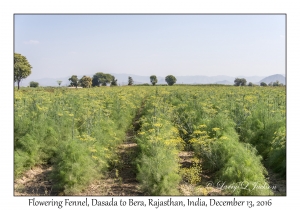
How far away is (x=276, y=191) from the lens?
7.99 meters

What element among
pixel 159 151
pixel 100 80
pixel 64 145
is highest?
pixel 100 80

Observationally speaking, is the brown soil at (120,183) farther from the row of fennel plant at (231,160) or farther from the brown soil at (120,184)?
the row of fennel plant at (231,160)

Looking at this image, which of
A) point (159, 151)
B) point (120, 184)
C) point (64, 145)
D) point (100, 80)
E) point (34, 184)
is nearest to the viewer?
point (159, 151)

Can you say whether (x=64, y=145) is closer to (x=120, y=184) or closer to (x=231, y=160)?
(x=120, y=184)

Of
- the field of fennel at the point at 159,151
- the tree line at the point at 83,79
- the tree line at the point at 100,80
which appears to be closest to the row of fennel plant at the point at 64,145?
the field of fennel at the point at 159,151

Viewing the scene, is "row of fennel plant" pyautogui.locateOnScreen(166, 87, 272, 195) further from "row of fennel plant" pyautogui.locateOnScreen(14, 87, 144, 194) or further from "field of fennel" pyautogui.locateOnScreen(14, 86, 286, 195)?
"row of fennel plant" pyautogui.locateOnScreen(14, 87, 144, 194)

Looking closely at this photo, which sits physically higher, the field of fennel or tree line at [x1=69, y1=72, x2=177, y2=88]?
tree line at [x1=69, y1=72, x2=177, y2=88]

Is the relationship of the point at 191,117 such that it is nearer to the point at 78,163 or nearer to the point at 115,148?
the point at 115,148

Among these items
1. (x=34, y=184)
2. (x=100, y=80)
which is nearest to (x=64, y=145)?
(x=34, y=184)

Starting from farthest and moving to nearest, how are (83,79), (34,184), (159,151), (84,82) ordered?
(83,79)
(84,82)
(34,184)
(159,151)

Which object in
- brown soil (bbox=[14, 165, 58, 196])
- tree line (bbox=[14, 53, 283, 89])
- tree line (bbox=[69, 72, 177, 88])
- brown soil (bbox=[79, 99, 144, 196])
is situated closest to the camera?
brown soil (bbox=[79, 99, 144, 196])

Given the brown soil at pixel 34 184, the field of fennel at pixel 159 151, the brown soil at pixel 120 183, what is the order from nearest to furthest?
the field of fennel at pixel 159 151, the brown soil at pixel 120 183, the brown soil at pixel 34 184

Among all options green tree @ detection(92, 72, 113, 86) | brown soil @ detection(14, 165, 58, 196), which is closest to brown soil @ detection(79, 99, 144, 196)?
brown soil @ detection(14, 165, 58, 196)

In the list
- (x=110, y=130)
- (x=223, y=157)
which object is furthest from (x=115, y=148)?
(x=223, y=157)
